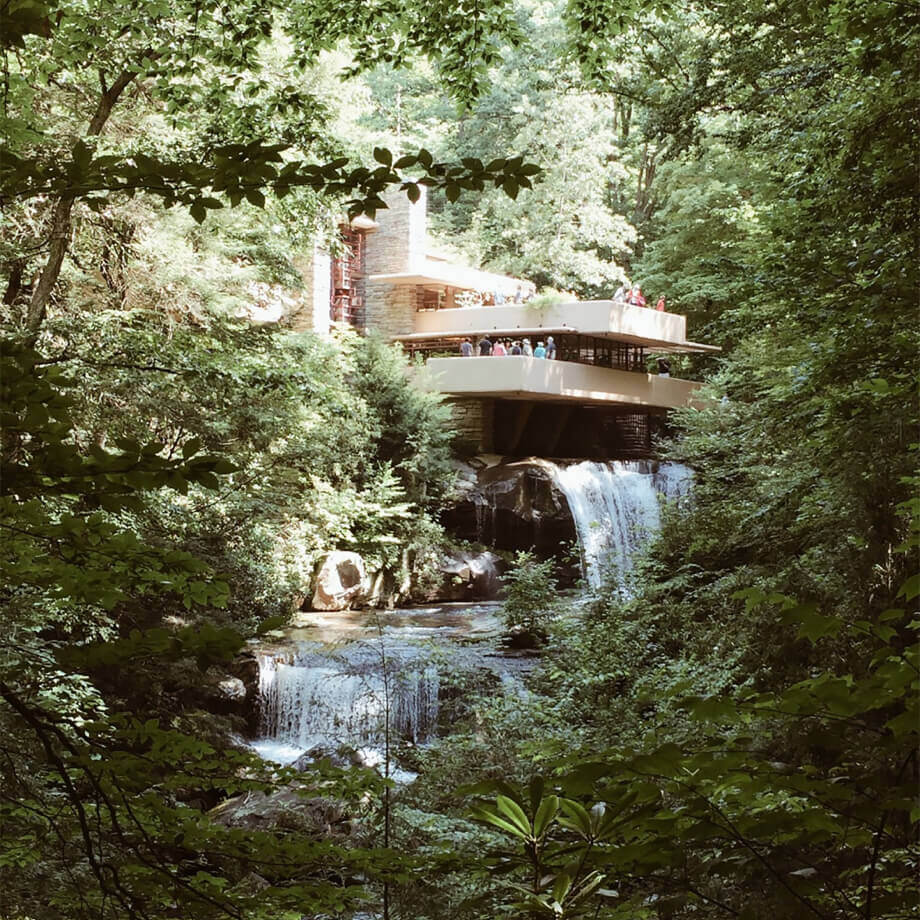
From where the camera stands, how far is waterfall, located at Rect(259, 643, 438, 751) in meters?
9.95

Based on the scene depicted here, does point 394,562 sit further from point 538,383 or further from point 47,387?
point 47,387

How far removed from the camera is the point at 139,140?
347 inches

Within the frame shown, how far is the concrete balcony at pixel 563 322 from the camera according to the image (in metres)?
20.8

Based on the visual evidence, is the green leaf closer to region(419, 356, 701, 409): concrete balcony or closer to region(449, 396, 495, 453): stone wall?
region(419, 356, 701, 409): concrete balcony

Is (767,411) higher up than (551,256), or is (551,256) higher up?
(551,256)

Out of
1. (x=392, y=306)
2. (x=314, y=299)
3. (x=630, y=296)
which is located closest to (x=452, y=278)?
(x=392, y=306)

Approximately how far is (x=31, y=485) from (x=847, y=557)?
5.36 meters

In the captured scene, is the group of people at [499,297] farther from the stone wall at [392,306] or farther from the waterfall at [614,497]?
the waterfall at [614,497]

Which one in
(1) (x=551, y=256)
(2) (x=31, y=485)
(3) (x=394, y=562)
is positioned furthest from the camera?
(1) (x=551, y=256)

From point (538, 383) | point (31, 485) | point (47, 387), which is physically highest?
point (538, 383)

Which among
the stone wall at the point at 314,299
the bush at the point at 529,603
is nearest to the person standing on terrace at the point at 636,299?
Answer: the stone wall at the point at 314,299

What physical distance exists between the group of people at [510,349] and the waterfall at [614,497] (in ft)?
10.3

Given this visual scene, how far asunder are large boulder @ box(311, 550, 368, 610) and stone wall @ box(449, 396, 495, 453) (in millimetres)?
6157

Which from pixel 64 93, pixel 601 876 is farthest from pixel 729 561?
pixel 601 876
